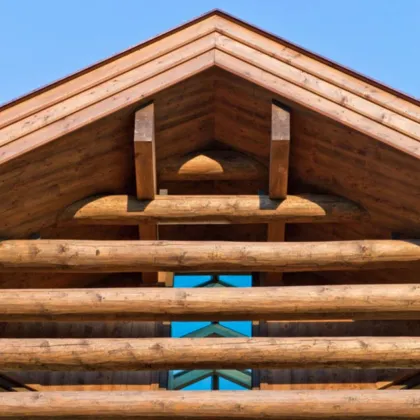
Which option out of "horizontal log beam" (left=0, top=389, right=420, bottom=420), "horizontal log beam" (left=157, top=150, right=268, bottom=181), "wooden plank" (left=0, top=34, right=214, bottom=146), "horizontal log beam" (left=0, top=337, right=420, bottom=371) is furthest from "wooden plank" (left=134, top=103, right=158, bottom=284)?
"horizontal log beam" (left=0, top=389, right=420, bottom=420)

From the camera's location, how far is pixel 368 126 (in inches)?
304

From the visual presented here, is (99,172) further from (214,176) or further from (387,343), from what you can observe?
(387,343)

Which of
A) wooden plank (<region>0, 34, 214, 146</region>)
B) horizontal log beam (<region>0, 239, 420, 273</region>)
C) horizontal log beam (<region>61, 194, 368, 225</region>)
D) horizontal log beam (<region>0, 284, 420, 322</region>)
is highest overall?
wooden plank (<region>0, 34, 214, 146</region>)

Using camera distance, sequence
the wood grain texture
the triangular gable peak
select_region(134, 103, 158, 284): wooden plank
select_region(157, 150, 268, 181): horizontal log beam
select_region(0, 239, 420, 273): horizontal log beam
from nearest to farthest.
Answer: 1. the triangular gable peak
2. select_region(134, 103, 158, 284): wooden plank
3. select_region(0, 239, 420, 273): horizontal log beam
4. select_region(157, 150, 268, 181): horizontal log beam
5. the wood grain texture

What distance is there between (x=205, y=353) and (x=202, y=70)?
294 cm

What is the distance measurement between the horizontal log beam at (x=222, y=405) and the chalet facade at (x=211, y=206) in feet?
0.05

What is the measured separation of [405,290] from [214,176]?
2.58 meters

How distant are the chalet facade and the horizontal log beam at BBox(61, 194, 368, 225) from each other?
0.06 feet

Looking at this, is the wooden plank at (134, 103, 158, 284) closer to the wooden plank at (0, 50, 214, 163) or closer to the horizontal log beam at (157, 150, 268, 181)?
the wooden plank at (0, 50, 214, 163)

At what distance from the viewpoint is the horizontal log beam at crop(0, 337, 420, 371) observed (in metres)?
7.62

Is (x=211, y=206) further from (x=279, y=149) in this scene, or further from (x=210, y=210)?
(x=279, y=149)

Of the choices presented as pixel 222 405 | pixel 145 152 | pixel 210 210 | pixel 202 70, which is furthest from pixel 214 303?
pixel 202 70

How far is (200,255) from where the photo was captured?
803 cm

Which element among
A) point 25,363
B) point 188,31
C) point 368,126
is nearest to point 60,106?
point 188,31
